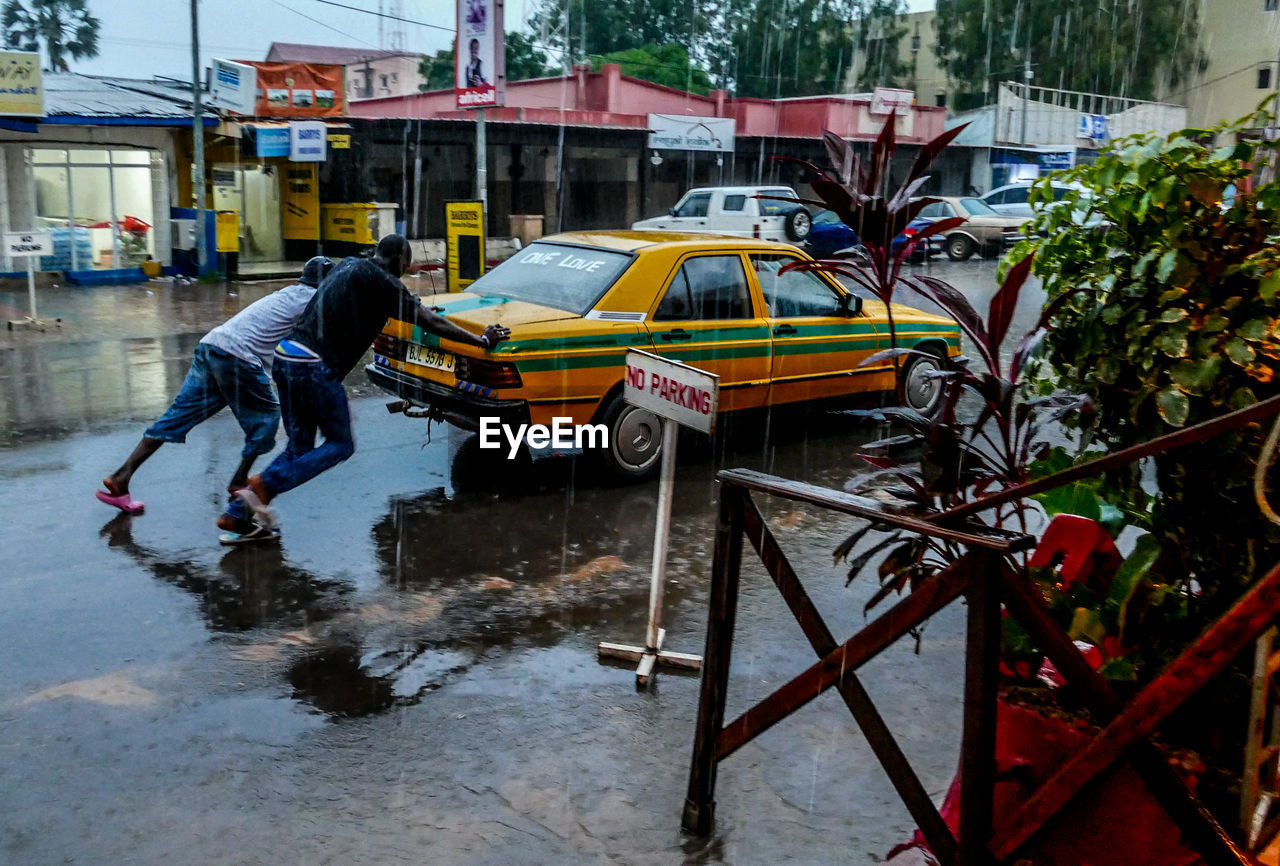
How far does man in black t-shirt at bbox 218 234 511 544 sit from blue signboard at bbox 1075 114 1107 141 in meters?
42.5

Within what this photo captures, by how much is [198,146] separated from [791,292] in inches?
540

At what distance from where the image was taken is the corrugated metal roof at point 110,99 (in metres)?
18.5

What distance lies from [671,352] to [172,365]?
6.71 meters

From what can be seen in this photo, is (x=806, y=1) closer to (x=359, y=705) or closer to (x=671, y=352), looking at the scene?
(x=671, y=352)

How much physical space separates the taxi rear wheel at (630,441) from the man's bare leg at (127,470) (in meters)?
2.83

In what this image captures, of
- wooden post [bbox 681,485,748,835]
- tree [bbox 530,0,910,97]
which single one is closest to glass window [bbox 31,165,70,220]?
wooden post [bbox 681,485,748,835]

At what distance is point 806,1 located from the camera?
57.6m

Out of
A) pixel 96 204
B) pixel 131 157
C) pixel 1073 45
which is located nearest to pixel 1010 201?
pixel 131 157

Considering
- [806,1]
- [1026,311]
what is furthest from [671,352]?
[806,1]

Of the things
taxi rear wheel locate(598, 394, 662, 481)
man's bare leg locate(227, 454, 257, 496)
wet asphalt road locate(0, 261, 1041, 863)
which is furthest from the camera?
taxi rear wheel locate(598, 394, 662, 481)

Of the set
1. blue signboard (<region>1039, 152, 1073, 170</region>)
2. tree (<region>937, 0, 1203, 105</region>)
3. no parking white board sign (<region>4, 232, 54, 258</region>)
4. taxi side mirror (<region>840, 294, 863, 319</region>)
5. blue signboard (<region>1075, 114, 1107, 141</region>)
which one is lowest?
taxi side mirror (<region>840, 294, 863, 319</region>)

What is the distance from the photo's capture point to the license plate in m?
7.62

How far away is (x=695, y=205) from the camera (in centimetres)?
2570

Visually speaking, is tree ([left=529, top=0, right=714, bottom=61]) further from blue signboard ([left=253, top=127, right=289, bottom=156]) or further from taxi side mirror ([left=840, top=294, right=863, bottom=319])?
taxi side mirror ([left=840, top=294, right=863, bottom=319])
